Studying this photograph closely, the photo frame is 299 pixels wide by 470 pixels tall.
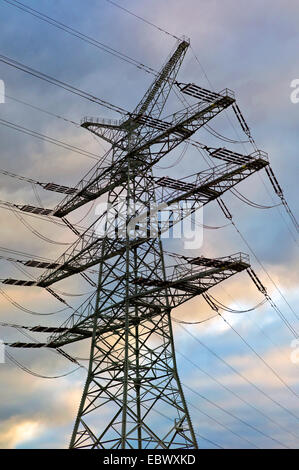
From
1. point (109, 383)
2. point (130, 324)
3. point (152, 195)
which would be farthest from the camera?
point (152, 195)

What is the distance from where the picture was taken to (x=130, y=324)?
41375 millimetres

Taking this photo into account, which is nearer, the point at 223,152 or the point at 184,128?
the point at 223,152

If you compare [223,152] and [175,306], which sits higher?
[223,152]

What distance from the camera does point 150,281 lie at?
3903cm

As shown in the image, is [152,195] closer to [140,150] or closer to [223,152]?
[140,150]

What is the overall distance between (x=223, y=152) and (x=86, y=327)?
16.2 m
